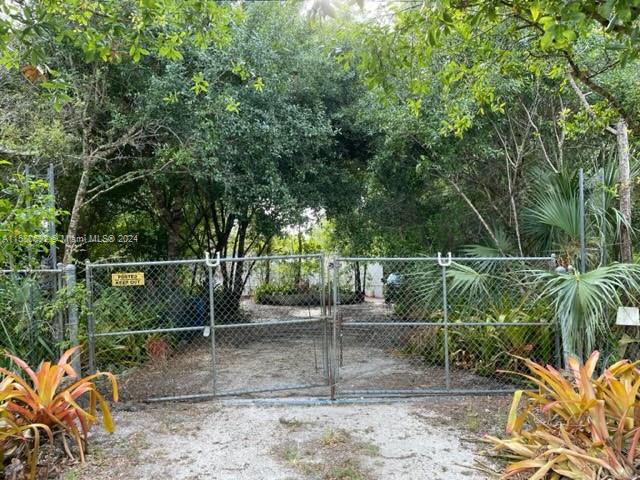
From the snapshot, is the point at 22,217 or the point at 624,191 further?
the point at 624,191

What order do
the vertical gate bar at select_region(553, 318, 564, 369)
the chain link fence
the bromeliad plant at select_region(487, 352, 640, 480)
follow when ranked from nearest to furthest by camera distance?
the bromeliad plant at select_region(487, 352, 640, 480)
the vertical gate bar at select_region(553, 318, 564, 369)
the chain link fence

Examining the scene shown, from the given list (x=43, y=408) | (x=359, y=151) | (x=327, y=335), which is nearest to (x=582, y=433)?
(x=327, y=335)

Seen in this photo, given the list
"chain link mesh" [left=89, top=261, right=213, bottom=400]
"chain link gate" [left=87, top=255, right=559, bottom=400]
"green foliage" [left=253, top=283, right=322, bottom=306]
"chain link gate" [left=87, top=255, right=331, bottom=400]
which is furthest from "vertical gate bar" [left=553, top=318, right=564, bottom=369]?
"green foliage" [left=253, top=283, right=322, bottom=306]

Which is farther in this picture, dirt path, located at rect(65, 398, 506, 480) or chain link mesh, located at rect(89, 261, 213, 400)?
chain link mesh, located at rect(89, 261, 213, 400)

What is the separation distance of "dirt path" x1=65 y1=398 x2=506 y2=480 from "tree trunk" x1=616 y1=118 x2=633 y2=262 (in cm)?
201

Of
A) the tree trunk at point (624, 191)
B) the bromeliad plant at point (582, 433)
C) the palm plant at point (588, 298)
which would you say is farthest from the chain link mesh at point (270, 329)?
the tree trunk at point (624, 191)

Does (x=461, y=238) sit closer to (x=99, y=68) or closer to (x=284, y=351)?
(x=284, y=351)

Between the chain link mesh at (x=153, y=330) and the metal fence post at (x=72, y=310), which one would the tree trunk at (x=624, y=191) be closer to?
the chain link mesh at (x=153, y=330)

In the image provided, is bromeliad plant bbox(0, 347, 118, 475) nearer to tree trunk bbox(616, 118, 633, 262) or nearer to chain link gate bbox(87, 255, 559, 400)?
chain link gate bbox(87, 255, 559, 400)

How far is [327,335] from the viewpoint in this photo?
214 inches

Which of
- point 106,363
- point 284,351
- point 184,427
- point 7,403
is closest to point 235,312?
point 284,351

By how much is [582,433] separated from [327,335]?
9.40 feet

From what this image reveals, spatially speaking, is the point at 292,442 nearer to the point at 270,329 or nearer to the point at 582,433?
the point at 582,433

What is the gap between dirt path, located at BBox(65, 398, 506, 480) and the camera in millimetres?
3285
